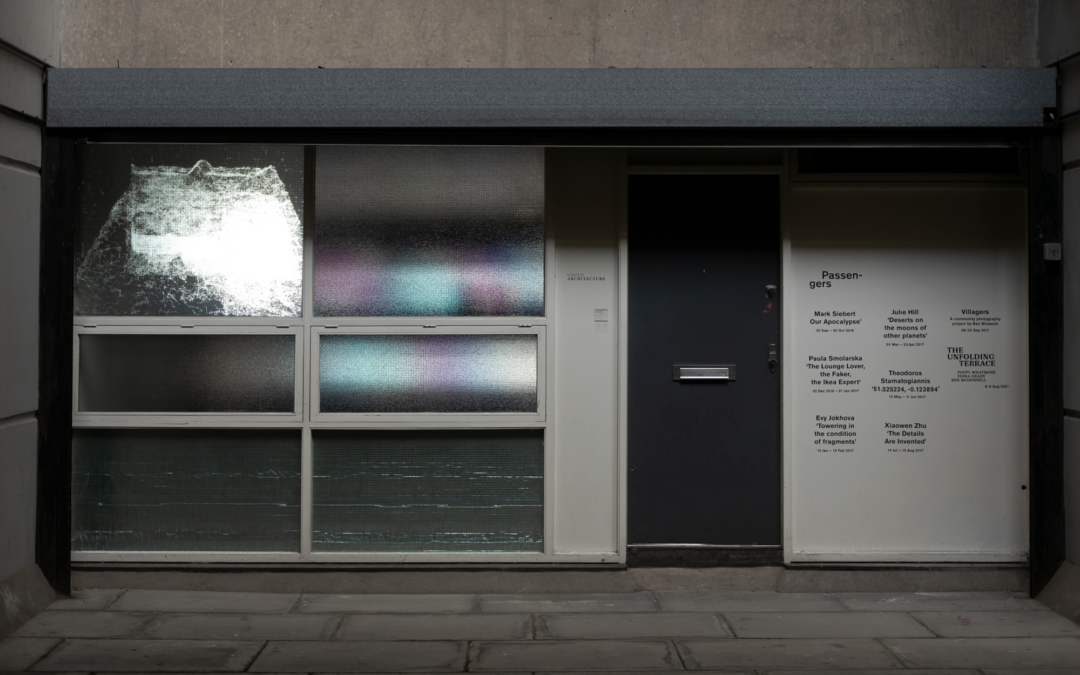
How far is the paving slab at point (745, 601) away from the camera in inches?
202

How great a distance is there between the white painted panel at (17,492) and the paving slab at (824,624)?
4136 millimetres

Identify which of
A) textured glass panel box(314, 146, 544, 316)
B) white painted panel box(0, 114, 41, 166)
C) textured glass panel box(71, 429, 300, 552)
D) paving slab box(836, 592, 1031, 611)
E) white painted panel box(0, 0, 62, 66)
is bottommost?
paving slab box(836, 592, 1031, 611)

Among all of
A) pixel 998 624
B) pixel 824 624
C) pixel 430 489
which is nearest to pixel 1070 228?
pixel 998 624

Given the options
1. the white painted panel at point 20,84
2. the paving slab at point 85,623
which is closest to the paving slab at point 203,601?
the paving slab at point 85,623

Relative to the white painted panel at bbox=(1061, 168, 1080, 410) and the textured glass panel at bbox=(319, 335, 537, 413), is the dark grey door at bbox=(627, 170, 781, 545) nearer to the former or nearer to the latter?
the textured glass panel at bbox=(319, 335, 537, 413)

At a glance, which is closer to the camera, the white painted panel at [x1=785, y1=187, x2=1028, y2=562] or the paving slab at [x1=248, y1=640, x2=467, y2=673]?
the paving slab at [x1=248, y1=640, x2=467, y2=673]

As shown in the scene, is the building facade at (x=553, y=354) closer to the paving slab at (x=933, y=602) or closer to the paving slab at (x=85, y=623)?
the paving slab at (x=933, y=602)

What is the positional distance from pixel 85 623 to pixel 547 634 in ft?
8.51

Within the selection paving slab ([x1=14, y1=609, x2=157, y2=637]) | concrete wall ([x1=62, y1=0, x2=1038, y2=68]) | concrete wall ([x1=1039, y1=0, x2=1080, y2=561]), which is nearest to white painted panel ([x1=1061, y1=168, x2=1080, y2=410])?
concrete wall ([x1=1039, y1=0, x2=1080, y2=561])

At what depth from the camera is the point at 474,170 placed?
17.9 ft

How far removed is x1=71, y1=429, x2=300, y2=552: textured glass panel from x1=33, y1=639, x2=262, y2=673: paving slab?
98 cm

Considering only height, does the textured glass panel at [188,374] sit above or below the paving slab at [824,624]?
above

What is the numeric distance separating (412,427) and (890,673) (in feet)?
9.92

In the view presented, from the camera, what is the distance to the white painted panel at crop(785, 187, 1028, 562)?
5500 mm
